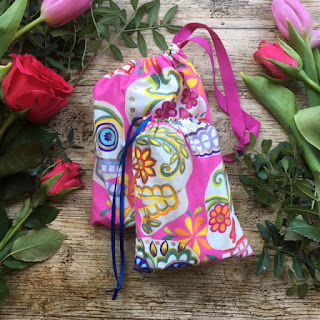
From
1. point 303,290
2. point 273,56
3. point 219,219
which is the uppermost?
point 273,56

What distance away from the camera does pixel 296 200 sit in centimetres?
72

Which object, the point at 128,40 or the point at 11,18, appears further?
the point at 128,40

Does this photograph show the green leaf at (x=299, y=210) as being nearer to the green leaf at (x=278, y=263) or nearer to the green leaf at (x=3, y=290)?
the green leaf at (x=278, y=263)

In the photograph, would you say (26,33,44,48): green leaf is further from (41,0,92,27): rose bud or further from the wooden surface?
the wooden surface

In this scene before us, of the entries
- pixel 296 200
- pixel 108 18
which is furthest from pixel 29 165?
pixel 296 200

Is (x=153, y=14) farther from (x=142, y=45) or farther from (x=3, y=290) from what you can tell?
(x=3, y=290)

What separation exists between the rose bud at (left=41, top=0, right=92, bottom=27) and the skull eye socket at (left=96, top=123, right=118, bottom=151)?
0.17 metres

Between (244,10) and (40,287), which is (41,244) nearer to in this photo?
(40,287)

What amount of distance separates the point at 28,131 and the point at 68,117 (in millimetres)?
89

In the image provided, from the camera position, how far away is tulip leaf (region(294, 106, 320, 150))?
2.36 ft

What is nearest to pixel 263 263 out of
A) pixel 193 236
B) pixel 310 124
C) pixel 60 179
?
pixel 193 236

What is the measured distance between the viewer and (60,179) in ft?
2.28

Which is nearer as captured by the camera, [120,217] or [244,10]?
[120,217]

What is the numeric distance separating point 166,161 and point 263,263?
22 centimetres
